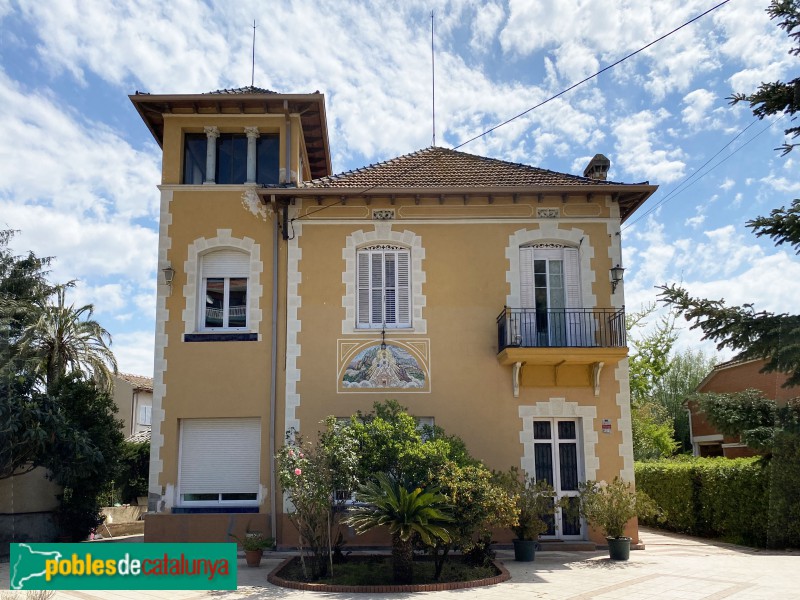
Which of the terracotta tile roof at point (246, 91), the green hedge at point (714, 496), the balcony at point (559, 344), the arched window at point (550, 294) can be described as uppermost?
the terracotta tile roof at point (246, 91)

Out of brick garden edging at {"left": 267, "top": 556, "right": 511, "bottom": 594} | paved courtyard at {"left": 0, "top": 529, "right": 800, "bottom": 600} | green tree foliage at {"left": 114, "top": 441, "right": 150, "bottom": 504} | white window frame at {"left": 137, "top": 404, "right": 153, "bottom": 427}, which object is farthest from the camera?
white window frame at {"left": 137, "top": 404, "right": 153, "bottom": 427}

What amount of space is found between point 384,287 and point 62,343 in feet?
41.6

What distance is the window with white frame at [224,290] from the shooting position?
14.4 m

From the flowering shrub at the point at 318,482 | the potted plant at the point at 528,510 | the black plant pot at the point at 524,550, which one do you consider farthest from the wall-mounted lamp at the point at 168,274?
the black plant pot at the point at 524,550

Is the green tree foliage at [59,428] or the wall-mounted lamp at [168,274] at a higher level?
the wall-mounted lamp at [168,274]

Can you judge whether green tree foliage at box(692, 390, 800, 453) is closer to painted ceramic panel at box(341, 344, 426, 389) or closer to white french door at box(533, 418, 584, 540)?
white french door at box(533, 418, 584, 540)

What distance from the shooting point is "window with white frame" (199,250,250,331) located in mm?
14406

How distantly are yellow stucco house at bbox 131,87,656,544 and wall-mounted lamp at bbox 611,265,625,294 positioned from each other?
0.11 ft

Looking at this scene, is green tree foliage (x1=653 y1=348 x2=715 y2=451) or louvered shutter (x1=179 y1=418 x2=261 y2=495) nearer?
louvered shutter (x1=179 y1=418 x2=261 y2=495)

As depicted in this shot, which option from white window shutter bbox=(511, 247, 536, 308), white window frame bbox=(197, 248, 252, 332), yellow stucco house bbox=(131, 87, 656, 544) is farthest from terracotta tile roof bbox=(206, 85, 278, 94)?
white window shutter bbox=(511, 247, 536, 308)

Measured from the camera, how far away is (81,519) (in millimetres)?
15734

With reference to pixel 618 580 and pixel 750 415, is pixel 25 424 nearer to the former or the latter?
pixel 618 580

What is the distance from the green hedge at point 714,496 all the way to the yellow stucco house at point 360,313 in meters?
2.60

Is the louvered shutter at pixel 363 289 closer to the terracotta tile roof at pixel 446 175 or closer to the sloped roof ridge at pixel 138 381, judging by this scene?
the terracotta tile roof at pixel 446 175
